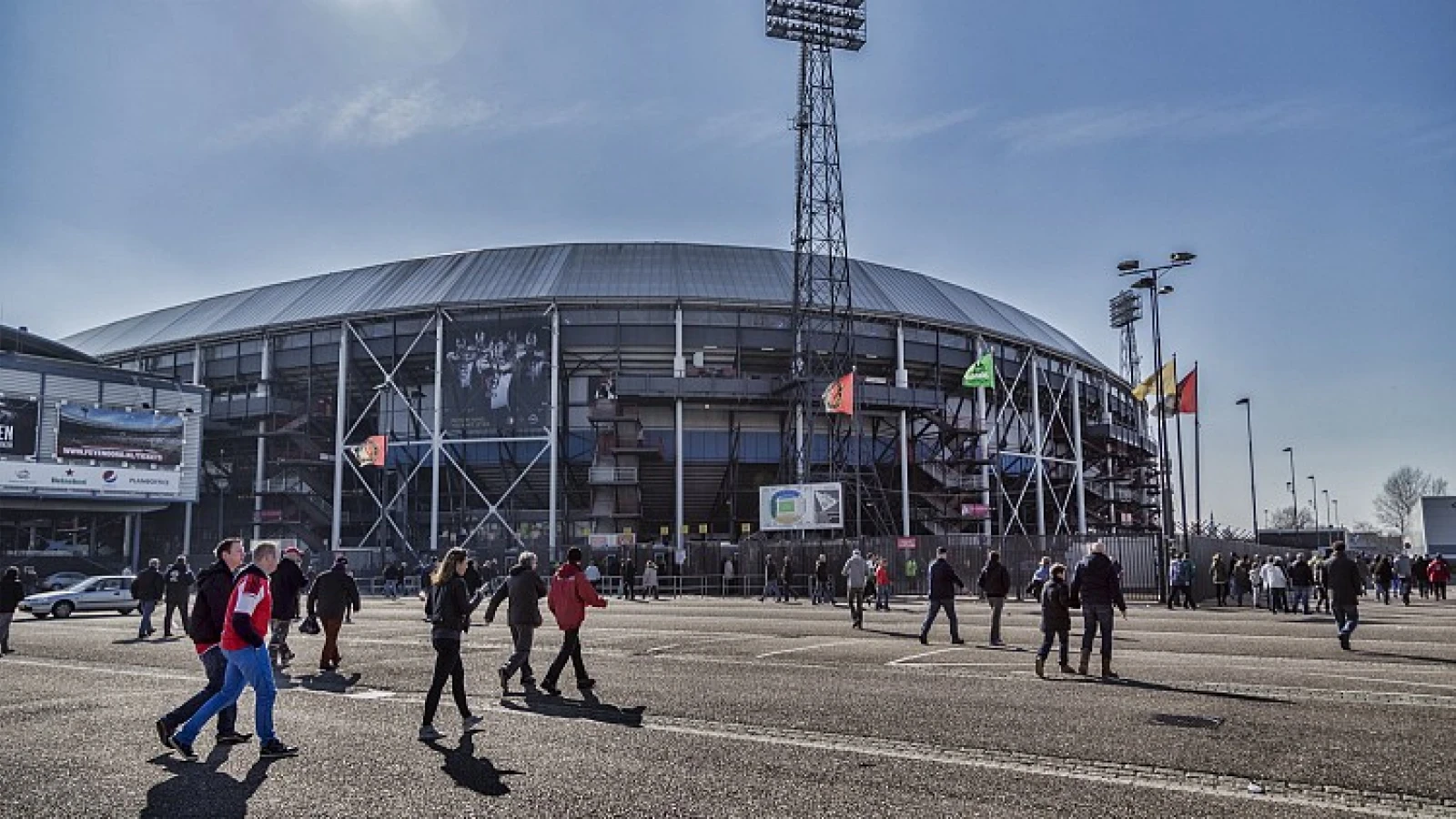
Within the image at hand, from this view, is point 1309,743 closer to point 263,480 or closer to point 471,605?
point 471,605

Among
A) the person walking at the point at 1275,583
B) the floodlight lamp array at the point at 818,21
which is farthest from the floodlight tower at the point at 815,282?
the person walking at the point at 1275,583

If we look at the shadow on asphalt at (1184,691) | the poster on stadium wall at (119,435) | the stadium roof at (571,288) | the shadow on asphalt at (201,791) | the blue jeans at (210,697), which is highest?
the stadium roof at (571,288)

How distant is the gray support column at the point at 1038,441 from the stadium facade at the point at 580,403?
0.35 metres

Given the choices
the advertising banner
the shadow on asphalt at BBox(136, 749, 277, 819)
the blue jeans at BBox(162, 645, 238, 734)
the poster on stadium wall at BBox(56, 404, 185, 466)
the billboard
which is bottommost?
the shadow on asphalt at BBox(136, 749, 277, 819)

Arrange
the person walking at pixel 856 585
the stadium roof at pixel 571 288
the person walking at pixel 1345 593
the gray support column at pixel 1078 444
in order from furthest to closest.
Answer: the gray support column at pixel 1078 444, the stadium roof at pixel 571 288, the person walking at pixel 856 585, the person walking at pixel 1345 593

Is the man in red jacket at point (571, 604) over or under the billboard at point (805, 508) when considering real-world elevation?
under

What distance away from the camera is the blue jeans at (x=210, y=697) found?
862 centimetres

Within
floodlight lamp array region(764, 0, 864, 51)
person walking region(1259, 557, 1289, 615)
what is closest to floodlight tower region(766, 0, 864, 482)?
floodlight lamp array region(764, 0, 864, 51)

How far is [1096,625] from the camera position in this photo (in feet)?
42.2

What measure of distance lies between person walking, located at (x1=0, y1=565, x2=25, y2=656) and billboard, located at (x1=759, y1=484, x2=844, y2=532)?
30398mm

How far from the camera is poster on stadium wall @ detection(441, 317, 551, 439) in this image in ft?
184

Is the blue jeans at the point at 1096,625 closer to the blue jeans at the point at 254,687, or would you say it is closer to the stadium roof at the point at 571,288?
the blue jeans at the point at 254,687

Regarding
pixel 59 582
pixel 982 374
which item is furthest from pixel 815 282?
pixel 59 582

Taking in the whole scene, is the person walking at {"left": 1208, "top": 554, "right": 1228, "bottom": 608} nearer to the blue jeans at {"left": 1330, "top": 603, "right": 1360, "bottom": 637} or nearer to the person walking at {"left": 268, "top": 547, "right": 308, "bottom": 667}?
the blue jeans at {"left": 1330, "top": 603, "right": 1360, "bottom": 637}
